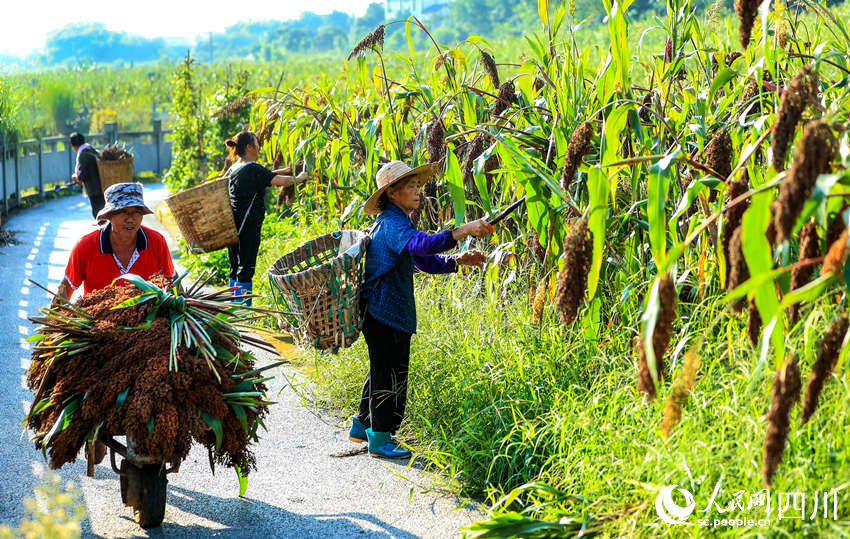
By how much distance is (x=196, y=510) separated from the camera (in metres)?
4.43

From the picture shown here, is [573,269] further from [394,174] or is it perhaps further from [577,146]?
[394,174]

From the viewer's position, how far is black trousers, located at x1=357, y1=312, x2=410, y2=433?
5.05 m

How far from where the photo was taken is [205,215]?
8.36 metres

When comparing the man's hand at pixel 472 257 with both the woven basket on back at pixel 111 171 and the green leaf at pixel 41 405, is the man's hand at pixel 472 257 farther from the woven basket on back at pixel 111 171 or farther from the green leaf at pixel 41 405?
the woven basket on back at pixel 111 171

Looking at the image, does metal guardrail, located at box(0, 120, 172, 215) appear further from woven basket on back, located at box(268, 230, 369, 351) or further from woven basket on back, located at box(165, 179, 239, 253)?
woven basket on back, located at box(268, 230, 369, 351)

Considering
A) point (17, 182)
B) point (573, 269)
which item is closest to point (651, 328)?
point (573, 269)

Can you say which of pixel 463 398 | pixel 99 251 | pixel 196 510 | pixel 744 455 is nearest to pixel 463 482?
pixel 463 398

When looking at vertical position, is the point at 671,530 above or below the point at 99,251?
below

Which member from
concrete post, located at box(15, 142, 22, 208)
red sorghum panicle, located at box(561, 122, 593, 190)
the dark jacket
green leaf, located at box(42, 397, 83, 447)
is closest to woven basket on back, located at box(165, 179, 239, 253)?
green leaf, located at box(42, 397, 83, 447)

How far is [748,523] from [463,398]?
2.12 meters

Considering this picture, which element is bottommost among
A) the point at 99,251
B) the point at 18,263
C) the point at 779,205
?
the point at 18,263

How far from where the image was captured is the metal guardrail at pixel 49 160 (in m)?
17.2

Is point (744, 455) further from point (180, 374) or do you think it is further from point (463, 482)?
point (180, 374)

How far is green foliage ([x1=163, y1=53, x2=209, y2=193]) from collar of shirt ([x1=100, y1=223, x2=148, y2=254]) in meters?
9.46
